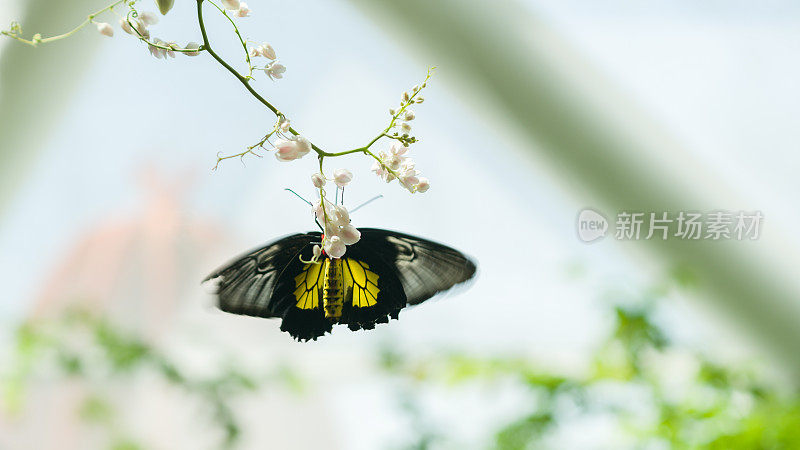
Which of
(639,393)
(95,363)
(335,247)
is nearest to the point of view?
(335,247)

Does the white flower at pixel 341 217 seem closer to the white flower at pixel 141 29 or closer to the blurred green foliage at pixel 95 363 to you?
the white flower at pixel 141 29

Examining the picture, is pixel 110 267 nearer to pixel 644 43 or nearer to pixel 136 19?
pixel 644 43

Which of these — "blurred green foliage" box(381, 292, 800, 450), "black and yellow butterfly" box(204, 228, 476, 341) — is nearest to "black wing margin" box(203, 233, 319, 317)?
"black and yellow butterfly" box(204, 228, 476, 341)

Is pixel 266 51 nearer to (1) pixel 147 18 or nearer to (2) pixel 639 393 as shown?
(1) pixel 147 18

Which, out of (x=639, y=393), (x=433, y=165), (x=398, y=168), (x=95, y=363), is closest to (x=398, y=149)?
(x=398, y=168)

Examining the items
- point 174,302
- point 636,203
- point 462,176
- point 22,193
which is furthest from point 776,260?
point 22,193

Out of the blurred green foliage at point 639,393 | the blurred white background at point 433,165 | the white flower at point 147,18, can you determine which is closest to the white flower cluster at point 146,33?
the white flower at point 147,18

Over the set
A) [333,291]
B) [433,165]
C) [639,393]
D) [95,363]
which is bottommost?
[333,291]
